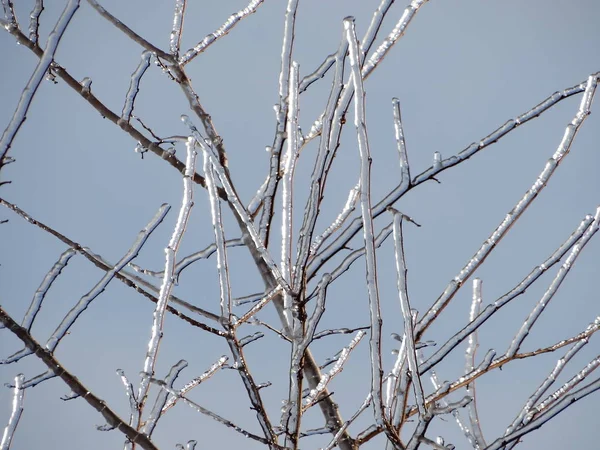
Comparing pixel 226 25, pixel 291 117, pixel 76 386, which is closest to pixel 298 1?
pixel 291 117

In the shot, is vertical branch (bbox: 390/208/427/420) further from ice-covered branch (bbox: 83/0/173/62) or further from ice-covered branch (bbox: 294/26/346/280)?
ice-covered branch (bbox: 83/0/173/62)

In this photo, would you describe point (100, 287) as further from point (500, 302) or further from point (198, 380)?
point (500, 302)

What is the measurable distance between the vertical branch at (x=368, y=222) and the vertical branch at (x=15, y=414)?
38.8 inches

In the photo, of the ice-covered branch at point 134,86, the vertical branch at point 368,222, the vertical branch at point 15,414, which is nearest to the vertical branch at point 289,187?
the vertical branch at point 368,222

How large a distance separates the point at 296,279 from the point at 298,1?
746mm

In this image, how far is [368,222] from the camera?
134 centimetres

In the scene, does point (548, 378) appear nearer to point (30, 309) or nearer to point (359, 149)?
point (359, 149)

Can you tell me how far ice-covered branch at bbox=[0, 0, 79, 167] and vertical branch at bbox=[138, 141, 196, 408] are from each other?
39 cm

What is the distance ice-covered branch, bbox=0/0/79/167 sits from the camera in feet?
4.82

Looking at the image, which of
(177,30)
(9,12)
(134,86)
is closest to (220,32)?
(177,30)

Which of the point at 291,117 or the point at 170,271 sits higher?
the point at 291,117

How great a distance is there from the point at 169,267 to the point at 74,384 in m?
0.38

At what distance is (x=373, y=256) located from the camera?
1.34m

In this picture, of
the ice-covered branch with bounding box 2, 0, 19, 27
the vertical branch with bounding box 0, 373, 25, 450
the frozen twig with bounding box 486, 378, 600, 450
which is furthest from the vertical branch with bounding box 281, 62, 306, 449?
the ice-covered branch with bounding box 2, 0, 19, 27
